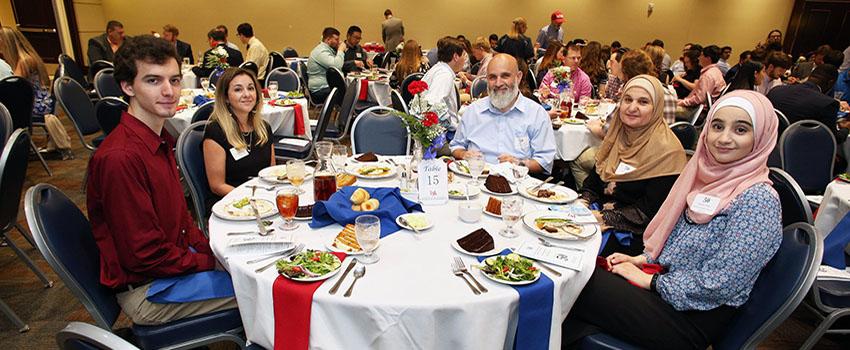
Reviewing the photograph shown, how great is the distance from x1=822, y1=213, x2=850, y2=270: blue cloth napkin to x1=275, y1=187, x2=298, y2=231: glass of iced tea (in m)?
2.62

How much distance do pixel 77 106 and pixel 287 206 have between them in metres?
3.91

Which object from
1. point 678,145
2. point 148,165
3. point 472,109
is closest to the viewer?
point 148,165

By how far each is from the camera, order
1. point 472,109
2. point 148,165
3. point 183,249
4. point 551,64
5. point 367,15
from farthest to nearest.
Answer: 1. point 367,15
2. point 551,64
3. point 472,109
4. point 183,249
5. point 148,165

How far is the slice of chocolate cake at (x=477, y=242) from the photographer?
64.4 inches

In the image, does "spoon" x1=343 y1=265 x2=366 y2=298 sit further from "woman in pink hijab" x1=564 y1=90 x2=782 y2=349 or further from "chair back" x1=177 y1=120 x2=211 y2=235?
"chair back" x1=177 y1=120 x2=211 y2=235

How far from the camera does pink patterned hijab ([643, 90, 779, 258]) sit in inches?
65.1

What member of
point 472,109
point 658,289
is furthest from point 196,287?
point 472,109

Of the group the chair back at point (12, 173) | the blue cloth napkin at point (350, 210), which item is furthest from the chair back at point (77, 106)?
the blue cloth napkin at point (350, 210)

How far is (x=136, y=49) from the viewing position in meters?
1.72

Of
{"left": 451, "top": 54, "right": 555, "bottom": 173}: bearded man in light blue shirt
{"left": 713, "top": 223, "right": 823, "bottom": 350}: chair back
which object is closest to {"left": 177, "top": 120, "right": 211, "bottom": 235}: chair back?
{"left": 451, "top": 54, "right": 555, "bottom": 173}: bearded man in light blue shirt

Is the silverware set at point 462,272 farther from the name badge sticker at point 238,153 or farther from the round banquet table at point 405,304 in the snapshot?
the name badge sticker at point 238,153

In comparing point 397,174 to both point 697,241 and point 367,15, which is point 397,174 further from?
point 367,15

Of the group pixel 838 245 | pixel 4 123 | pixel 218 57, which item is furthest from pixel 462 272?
pixel 218 57

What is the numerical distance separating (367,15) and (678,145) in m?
11.9
